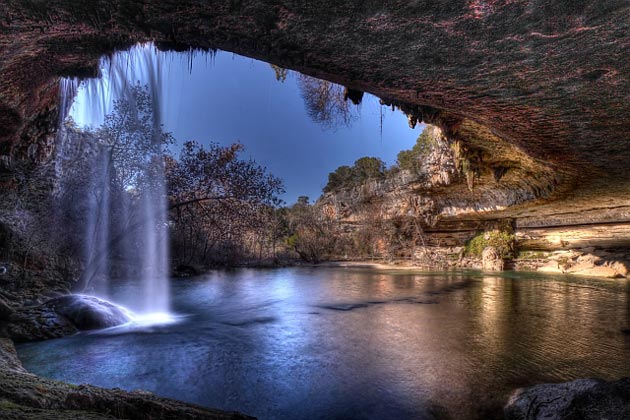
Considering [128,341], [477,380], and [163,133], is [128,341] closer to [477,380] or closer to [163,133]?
[477,380]

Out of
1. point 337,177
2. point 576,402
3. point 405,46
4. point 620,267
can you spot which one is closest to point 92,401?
point 405,46

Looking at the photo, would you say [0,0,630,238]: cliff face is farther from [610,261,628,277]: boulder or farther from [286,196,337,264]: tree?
[286,196,337,264]: tree

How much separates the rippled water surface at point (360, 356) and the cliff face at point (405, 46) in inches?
148

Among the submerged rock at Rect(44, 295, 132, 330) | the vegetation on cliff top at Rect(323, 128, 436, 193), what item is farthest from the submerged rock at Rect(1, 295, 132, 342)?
the vegetation on cliff top at Rect(323, 128, 436, 193)

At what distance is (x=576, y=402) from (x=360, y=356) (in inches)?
134

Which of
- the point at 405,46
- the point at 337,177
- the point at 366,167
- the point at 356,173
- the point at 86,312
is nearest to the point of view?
the point at 405,46

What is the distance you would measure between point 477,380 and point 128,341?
6.65 meters

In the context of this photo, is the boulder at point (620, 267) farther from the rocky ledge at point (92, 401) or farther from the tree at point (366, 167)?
the tree at point (366, 167)

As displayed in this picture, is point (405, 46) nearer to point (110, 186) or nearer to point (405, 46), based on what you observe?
point (405, 46)

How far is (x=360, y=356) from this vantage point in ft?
19.1

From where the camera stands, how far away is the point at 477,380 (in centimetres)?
453

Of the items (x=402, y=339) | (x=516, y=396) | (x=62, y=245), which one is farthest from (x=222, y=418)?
(x=62, y=245)

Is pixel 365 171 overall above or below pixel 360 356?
above

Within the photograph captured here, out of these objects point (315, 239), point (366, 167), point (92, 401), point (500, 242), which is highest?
point (366, 167)
